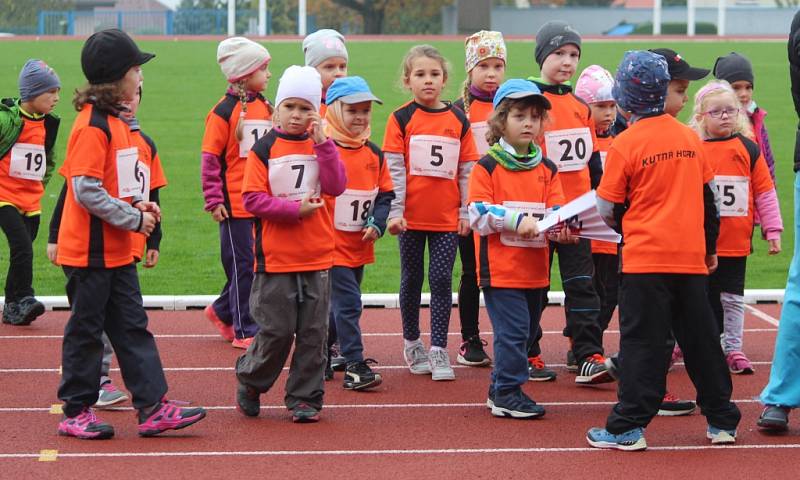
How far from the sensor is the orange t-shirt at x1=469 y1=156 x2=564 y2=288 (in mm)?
6574

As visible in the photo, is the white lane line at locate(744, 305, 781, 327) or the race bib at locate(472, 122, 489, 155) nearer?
the race bib at locate(472, 122, 489, 155)

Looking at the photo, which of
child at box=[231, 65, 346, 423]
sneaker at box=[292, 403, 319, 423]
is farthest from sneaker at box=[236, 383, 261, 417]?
sneaker at box=[292, 403, 319, 423]

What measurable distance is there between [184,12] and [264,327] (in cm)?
6084

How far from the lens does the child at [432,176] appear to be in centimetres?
750

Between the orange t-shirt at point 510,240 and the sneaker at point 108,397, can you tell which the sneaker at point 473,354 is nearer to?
the orange t-shirt at point 510,240

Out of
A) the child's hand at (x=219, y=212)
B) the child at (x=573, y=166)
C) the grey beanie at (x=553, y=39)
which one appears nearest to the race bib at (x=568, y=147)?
the child at (x=573, y=166)

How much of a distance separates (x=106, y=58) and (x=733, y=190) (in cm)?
369

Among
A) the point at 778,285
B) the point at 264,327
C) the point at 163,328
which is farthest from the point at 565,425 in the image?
the point at 778,285

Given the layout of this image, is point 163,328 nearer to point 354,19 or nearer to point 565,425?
point 565,425

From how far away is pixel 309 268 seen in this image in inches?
255

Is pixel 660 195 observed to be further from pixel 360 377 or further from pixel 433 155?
pixel 360 377

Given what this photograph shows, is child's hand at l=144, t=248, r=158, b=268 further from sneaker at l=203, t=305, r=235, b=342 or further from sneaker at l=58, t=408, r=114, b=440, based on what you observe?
sneaker at l=203, t=305, r=235, b=342

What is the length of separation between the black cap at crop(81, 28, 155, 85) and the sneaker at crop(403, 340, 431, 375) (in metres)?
2.54

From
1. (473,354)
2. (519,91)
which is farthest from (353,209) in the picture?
(473,354)
